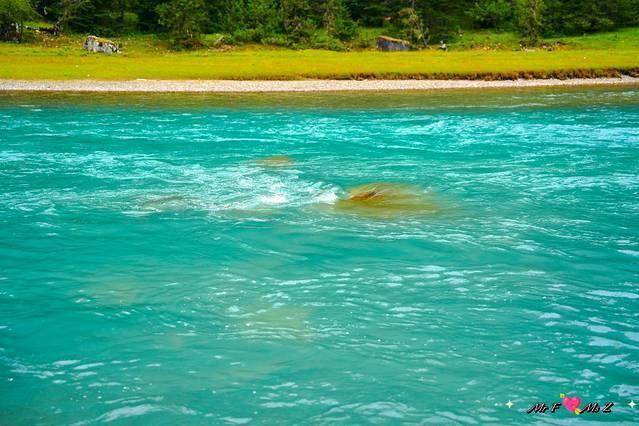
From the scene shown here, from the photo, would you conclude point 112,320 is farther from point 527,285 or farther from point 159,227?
point 527,285

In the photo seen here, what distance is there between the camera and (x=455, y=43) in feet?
241

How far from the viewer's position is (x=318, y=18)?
80.8 meters

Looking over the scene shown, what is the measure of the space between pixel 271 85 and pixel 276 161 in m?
26.4

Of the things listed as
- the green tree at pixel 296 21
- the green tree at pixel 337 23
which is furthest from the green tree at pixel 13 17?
the green tree at pixel 337 23

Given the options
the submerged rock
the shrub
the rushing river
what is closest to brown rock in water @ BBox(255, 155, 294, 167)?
the rushing river

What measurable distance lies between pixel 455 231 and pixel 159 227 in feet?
19.7

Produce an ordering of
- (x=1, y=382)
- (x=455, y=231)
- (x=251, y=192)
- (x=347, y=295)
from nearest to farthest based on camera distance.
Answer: (x=1, y=382), (x=347, y=295), (x=455, y=231), (x=251, y=192)

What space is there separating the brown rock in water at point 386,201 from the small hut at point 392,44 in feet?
173

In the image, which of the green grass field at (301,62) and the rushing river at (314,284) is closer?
the rushing river at (314,284)

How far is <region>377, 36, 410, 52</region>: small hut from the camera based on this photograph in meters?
68.9

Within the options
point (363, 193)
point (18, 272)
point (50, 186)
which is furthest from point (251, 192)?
point (18, 272)

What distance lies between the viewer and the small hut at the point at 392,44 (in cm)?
6894

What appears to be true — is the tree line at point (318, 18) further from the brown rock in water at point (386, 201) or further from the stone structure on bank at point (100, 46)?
the brown rock in water at point (386, 201)

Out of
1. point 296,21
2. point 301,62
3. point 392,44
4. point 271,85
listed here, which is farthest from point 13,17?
point 392,44
